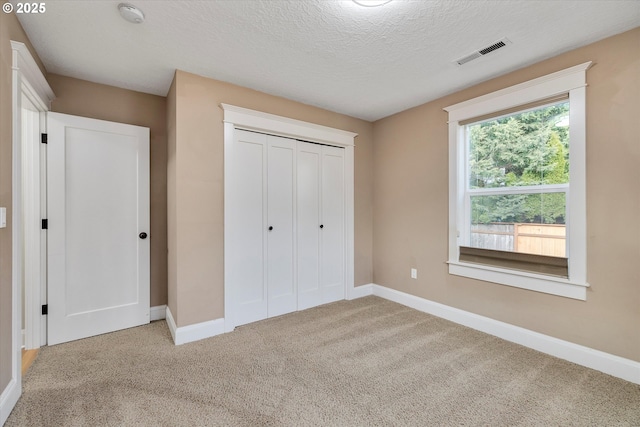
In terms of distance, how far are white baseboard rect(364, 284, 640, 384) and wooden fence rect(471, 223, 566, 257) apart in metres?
0.70

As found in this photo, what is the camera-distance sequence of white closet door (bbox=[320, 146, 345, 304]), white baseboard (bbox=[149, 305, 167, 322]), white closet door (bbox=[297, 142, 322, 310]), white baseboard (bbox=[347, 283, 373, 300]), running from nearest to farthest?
white baseboard (bbox=[149, 305, 167, 322]) → white closet door (bbox=[297, 142, 322, 310]) → white closet door (bbox=[320, 146, 345, 304]) → white baseboard (bbox=[347, 283, 373, 300])

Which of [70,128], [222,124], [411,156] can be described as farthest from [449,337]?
[70,128]

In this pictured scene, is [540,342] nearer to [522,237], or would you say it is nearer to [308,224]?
[522,237]

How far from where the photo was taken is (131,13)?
1.81m

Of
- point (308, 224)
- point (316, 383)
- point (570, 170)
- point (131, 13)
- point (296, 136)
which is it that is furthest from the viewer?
point (308, 224)

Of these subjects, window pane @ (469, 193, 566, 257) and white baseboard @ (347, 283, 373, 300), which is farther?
white baseboard @ (347, 283, 373, 300)

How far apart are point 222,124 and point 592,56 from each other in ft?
10.1

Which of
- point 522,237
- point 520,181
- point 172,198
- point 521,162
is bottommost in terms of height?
point 522,237

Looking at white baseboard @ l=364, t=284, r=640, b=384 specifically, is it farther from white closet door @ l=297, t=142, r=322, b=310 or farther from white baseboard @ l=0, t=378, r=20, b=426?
white baseboard @ l=0, t=378, r=20, b=426

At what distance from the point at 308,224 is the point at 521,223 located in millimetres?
2159

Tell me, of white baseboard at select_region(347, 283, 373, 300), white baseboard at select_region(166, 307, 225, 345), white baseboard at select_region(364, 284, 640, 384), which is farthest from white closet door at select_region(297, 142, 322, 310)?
white baseboard at select_region(364, 284, 640, 384)

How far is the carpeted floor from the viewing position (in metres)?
1.64

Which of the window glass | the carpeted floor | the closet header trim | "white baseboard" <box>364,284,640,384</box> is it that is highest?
the closet header trim

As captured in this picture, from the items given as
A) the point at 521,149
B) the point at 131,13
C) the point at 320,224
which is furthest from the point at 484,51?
the point at 131,13
